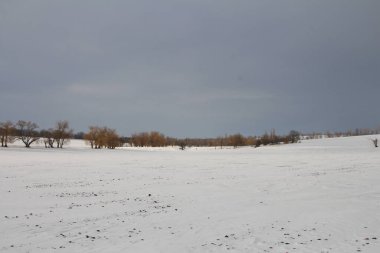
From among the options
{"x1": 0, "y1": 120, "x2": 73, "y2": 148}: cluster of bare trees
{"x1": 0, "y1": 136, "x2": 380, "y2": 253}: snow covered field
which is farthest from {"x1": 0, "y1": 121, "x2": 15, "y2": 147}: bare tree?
{"x1": 0, "y1": 136, "x2": 380, "y2": 253}: snow covered field

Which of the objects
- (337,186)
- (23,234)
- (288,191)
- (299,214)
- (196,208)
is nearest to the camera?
(23,234)

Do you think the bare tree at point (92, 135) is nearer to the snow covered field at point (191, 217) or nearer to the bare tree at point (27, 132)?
the bare tree at point (27, 132)

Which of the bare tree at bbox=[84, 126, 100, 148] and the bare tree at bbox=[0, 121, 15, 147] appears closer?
the bare tree at bbox=[0, 121, 15, 147]

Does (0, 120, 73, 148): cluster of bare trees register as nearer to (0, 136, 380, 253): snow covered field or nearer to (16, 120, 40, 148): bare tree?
(16, 120, 40, 148): bare tree

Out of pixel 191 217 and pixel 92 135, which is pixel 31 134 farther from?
pixel 191 217

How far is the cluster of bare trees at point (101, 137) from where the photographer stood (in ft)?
488

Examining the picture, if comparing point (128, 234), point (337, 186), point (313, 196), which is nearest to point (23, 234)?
point (128, 234)

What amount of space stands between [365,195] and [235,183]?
415 inches

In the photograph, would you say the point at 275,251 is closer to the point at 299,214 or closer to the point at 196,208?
the point at 299,214

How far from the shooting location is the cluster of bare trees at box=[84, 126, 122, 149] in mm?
148875

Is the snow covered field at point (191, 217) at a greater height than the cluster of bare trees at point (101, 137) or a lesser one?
lesser

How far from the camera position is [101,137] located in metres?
149

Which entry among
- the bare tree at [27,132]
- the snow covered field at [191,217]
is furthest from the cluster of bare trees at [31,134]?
the snow covered field at [191,217]

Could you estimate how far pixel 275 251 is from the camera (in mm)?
11797
